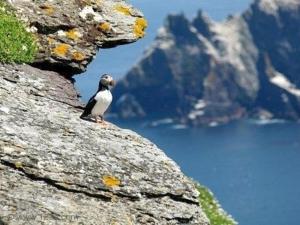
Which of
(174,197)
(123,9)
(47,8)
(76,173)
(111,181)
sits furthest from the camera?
(123,9)

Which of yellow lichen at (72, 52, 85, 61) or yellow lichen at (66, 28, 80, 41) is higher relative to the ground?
yellow lichen at (66, 28, 80, 41)

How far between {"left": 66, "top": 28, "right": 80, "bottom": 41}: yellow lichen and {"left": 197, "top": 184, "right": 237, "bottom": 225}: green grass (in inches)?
354

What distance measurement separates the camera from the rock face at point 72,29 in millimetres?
17594

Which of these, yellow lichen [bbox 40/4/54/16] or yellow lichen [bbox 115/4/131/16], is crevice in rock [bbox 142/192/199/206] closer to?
yellow lichen [bbox 40/4/54/16]

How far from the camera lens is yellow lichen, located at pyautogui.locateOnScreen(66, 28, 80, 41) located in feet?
58.4

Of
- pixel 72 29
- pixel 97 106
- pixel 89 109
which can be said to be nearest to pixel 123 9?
pixel 72 29

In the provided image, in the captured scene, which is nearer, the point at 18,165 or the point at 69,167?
the point at 18,165

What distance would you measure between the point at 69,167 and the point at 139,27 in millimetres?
5261

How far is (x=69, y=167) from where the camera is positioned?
46.5ft

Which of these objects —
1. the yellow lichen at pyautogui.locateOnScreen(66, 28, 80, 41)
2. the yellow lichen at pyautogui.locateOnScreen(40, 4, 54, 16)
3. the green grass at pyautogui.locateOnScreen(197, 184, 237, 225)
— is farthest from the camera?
the green grass at pyautogui.locateOnScreen(197, 184, 237, 225)

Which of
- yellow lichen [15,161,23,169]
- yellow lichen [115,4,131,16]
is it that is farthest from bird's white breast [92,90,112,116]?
yellow lichen [115,4,131,16]

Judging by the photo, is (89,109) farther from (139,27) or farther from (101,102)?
(139,27)

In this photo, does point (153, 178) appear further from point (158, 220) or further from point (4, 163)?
point (4, 163)

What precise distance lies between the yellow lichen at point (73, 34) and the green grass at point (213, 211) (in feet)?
29.5
